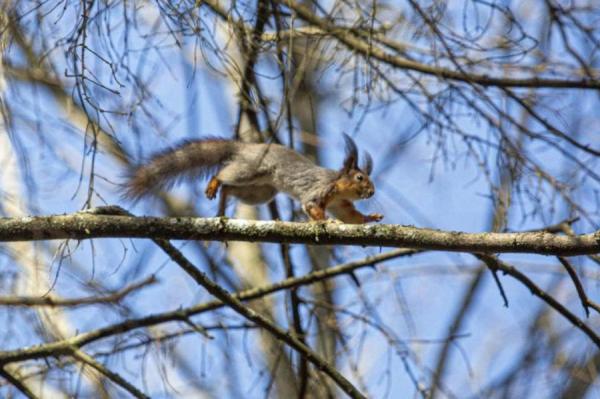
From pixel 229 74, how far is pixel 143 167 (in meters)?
1.23

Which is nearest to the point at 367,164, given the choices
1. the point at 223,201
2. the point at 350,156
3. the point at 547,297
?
the point at 350,156

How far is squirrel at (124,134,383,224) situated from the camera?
343 cm

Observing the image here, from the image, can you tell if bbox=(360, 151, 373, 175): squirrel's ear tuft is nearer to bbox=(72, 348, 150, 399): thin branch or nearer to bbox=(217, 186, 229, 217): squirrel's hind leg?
bbox=(217, 186, 229, 217): squirrel's hind leg

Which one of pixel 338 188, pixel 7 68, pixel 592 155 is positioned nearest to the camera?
pixel 7 68

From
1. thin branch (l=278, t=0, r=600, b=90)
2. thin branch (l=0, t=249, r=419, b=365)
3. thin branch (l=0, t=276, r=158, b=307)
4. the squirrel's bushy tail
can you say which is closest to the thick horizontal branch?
thin branch (l=0, t=249, r=419, b=365)

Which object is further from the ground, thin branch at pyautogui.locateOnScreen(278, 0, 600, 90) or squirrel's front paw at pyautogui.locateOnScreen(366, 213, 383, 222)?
thin branch at pyautogui.locateOnScreen(278, 0, 600, 90)

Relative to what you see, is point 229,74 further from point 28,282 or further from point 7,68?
point 28,282

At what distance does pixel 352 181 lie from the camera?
3641 millimetres

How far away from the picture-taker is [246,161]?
3.46m

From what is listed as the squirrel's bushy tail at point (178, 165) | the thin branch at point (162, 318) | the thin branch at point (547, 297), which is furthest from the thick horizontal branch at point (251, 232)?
the squirrel's bushy tail at point (178, 165)

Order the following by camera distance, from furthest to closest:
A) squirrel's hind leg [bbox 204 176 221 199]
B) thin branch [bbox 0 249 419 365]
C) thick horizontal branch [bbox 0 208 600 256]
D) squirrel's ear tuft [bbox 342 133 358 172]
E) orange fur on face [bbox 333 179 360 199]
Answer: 1. squirrel's ear tuft [bbox 342 133 358 172]
2. orange fur on face [bbox 333 179 360 199]
3. squirrel's hind leg [bbox 204 176 221 199]
4. thin branch [bbox 0 249 419 365]
5. thick horizontal branch [bbox 0 208 600 256]

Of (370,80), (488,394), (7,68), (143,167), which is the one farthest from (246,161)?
(488,394)

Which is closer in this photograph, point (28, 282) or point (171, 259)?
point (171, 259)

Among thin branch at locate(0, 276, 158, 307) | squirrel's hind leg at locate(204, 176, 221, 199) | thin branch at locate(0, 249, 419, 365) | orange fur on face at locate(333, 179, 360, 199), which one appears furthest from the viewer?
orange fur on face at locate(333, 179, 360, 199)
